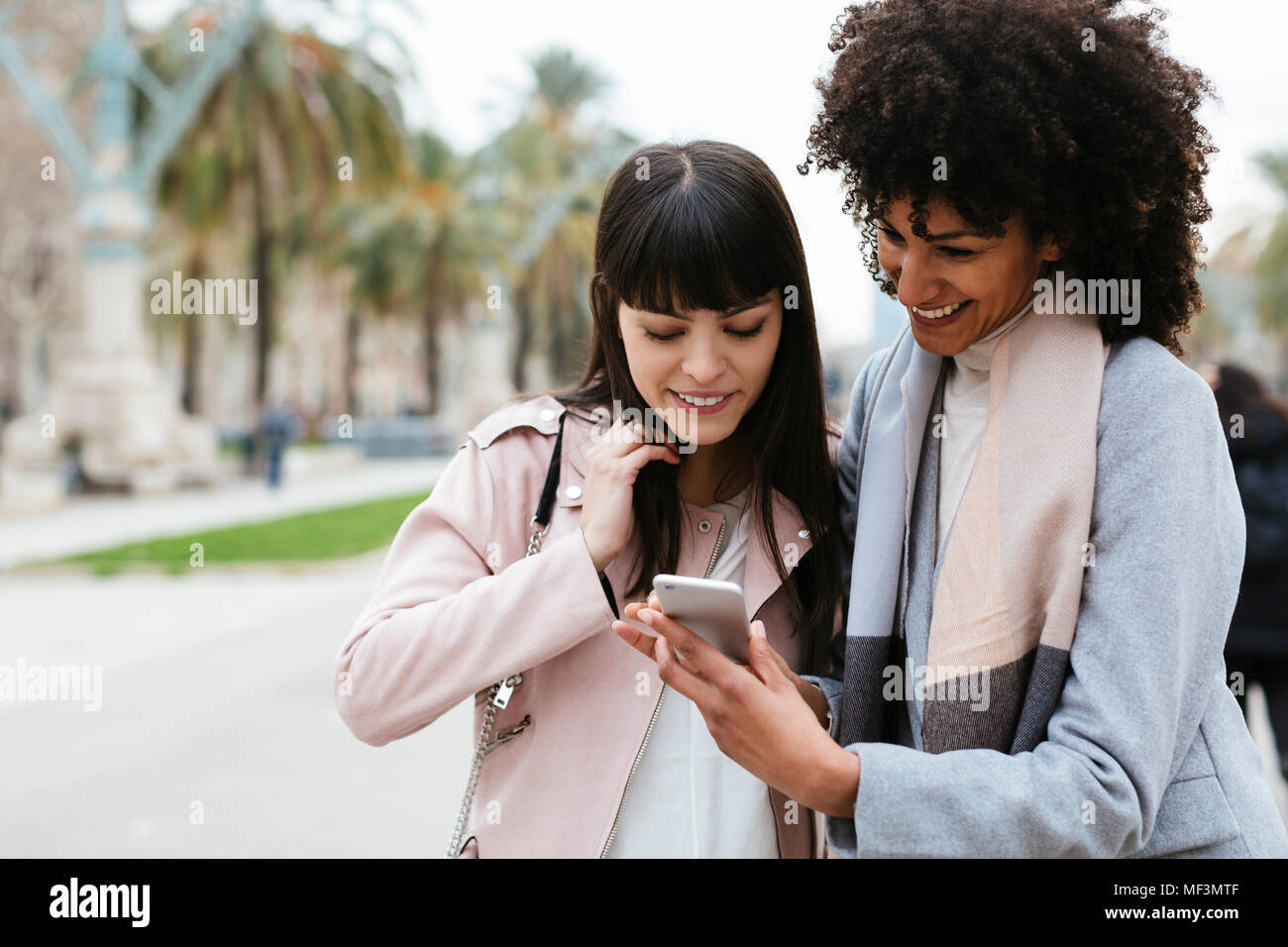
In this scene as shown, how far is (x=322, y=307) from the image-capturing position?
44.6 meters

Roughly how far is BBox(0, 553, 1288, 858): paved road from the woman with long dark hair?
8.95 ft

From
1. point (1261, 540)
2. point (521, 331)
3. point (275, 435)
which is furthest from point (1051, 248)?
point (521, 331)

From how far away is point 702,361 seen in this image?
73.7 inches

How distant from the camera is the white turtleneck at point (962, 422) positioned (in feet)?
5.70

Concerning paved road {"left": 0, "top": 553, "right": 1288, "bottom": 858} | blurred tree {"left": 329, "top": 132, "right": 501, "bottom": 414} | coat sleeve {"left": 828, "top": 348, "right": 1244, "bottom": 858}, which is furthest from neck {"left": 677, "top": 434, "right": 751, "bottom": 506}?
blurred tree {"left": 329, "top": 132, "right": 501, "bottom": 414}

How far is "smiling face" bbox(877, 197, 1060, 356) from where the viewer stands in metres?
1.65

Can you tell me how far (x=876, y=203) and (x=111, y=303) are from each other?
20.2 m

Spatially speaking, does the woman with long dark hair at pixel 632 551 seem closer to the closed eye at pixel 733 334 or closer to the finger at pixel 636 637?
the closed eye at pixel 733 334

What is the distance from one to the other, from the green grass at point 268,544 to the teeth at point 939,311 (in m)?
9.36

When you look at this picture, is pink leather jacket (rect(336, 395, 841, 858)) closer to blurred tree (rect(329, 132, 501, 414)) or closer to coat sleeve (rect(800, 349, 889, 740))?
coat sleeve (rect(800, 349, 889, 740))

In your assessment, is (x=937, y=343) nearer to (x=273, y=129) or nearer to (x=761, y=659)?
(x=761, y=659)

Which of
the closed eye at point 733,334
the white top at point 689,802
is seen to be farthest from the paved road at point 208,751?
the closed eye at point 733,334

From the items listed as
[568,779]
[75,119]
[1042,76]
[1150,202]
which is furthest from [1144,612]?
[75,119]
